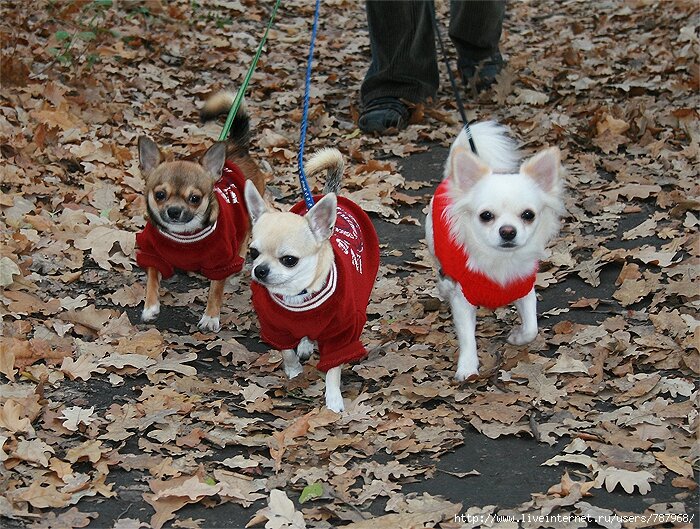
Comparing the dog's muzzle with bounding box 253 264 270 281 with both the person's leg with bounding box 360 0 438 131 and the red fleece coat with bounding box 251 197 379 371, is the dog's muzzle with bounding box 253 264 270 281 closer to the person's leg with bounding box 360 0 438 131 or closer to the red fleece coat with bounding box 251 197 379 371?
the red fleece coat with bounding box 251 197 379 371

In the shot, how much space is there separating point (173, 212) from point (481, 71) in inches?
171

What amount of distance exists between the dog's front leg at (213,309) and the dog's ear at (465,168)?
152 cm

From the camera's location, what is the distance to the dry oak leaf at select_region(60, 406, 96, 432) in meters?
3.52

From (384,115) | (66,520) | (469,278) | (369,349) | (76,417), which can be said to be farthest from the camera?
(384,115)

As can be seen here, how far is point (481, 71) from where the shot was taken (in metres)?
8.07

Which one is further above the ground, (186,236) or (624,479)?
(186,236)

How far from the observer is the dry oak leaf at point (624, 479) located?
10.3 ft

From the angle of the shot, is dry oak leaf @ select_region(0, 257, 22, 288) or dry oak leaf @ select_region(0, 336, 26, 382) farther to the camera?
dry oak leaf @ select_region(0, 257, 22, 288)

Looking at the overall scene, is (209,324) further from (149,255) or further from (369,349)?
(369,349)

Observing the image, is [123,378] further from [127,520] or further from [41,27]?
[41,27]

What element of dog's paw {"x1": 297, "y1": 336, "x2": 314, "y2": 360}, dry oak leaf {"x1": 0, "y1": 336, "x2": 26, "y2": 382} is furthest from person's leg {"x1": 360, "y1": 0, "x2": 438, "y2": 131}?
dry oak leaf {"x1": 0, "y1": 336, "x2": 26, "y2": 382}

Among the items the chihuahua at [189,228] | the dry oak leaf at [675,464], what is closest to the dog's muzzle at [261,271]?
the chihuahua at [189,228]

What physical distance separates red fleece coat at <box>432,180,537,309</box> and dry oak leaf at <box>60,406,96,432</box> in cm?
179

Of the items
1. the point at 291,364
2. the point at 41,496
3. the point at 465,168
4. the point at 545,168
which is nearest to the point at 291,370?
the point at 291,364
